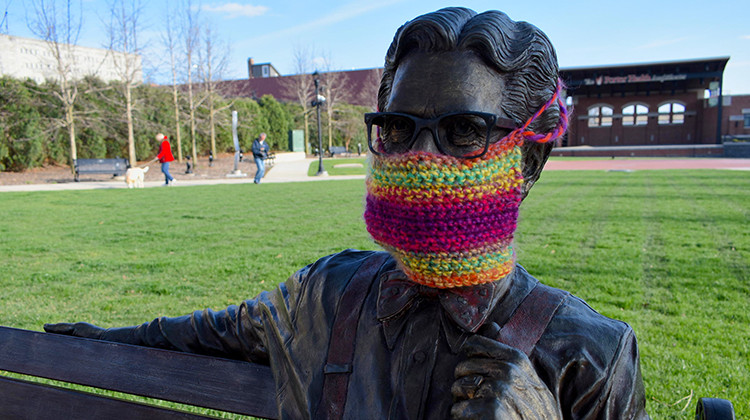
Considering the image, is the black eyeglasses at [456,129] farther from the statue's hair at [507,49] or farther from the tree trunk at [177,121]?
the tree trunk at [177,121]

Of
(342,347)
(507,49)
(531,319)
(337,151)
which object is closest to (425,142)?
(507,49)

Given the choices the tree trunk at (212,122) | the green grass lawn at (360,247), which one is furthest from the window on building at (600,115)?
the green grass lawn at (360,247)

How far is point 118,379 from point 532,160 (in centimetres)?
169

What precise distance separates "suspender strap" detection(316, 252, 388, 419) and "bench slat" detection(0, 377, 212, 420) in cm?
78

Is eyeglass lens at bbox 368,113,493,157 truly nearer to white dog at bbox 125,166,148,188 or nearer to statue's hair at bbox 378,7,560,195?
statue's hair at bbox 378,7,560,195

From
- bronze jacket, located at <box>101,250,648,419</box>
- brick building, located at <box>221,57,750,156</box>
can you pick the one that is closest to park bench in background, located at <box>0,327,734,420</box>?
bronze jacket, located at <box>101,250,648,419</box>

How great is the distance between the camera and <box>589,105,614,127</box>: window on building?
155ft

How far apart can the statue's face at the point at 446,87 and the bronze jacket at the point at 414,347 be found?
431mm

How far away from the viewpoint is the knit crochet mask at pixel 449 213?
1.24 meters

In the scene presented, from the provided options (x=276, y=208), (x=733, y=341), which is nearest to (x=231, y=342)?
(x=733, y=341)

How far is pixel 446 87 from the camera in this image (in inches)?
52.1

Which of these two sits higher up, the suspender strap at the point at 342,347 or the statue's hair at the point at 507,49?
the statue's hair at the point at 507,49

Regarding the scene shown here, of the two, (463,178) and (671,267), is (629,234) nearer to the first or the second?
(671,267)

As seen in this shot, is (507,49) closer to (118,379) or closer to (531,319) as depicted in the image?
(531,319)
